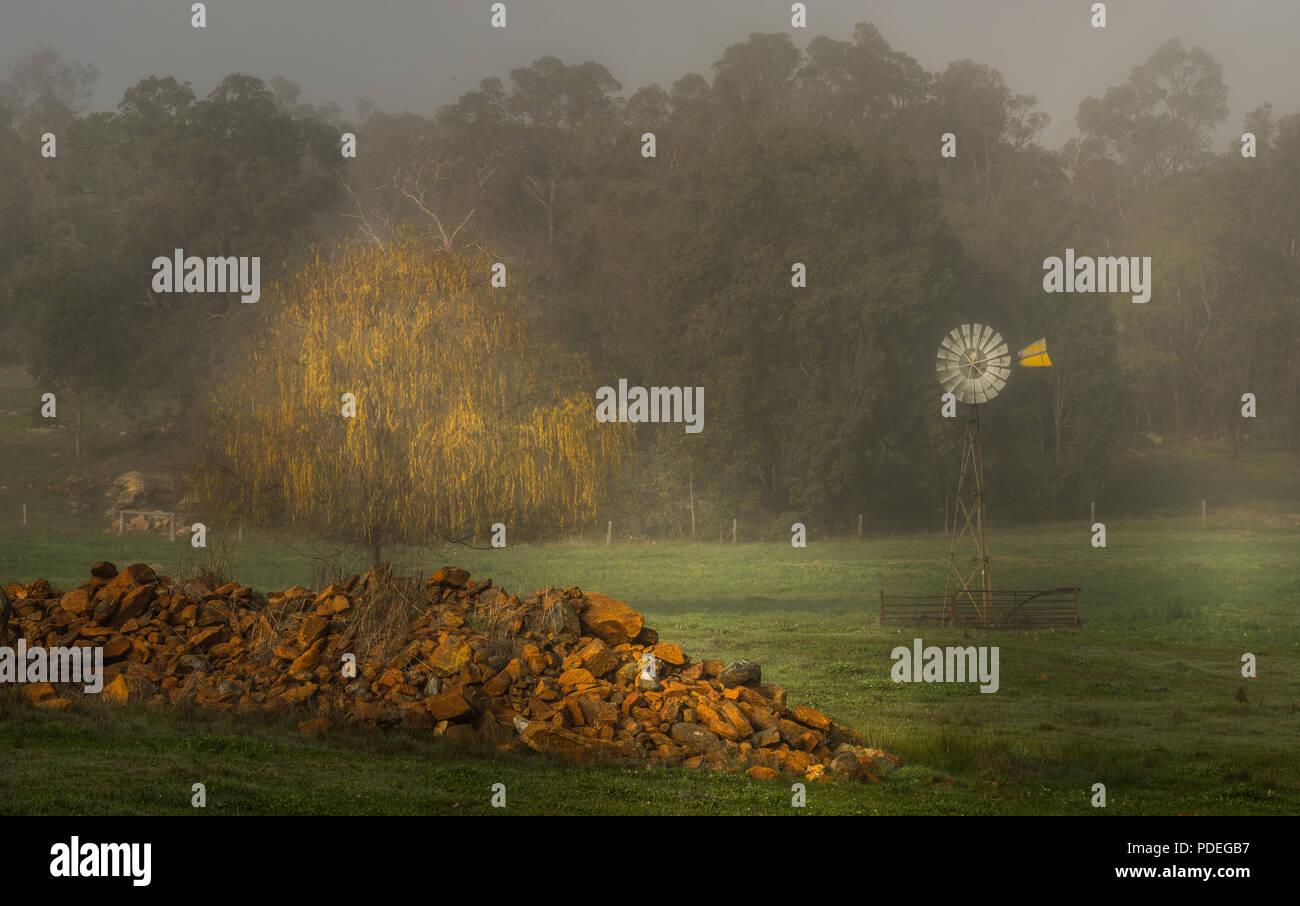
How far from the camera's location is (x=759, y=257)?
48812 mm

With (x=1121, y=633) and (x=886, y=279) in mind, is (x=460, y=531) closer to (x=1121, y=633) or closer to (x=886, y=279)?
(x=1121, y=633)

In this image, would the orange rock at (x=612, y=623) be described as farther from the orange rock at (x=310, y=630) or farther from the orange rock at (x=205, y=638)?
the orange rock at (x=205, y=638)

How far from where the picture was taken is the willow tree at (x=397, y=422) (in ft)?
83.6

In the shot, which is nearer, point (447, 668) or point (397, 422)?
point (447, 668)

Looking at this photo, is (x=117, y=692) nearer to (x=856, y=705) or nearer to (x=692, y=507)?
(x=856, y=705)

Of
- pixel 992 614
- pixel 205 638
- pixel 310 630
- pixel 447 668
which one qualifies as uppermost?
pixel 310 630

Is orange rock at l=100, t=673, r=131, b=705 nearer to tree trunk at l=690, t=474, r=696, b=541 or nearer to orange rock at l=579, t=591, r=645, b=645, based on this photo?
orange rock at l=579, t=591, r=645, b=645

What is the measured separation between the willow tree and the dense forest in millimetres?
8990

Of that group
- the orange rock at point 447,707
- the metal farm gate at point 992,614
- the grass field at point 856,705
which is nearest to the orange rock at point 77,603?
the grass field at point 856,705

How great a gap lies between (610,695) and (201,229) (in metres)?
42.0

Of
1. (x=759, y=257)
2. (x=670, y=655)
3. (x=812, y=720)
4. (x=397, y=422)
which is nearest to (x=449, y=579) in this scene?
(x=670, y=655)

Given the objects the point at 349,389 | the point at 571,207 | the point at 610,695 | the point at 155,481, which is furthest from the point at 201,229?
the point at 610,695

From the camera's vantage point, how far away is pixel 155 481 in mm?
50188

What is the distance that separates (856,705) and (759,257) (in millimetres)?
30197
